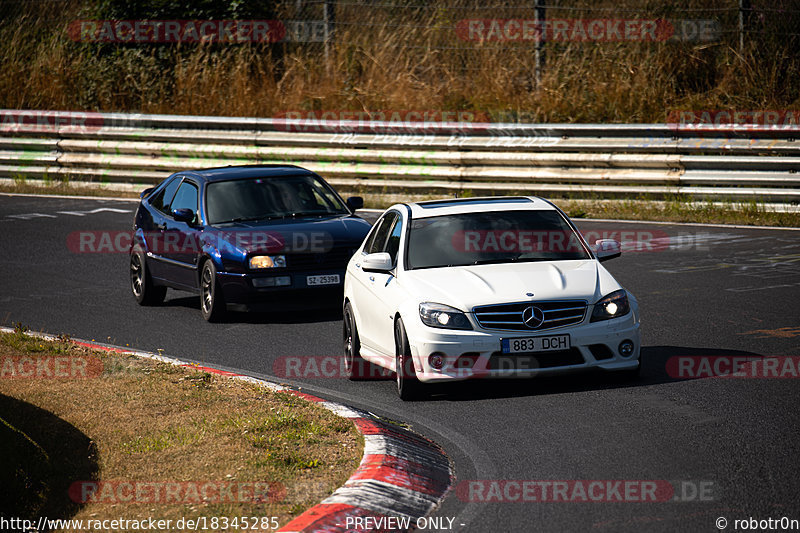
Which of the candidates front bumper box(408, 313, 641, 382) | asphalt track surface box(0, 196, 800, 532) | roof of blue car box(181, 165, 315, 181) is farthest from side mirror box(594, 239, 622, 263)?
roof of blue car box(181, 165, 315, 181)

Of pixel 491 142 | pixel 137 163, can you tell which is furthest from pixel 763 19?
pixel 137 163

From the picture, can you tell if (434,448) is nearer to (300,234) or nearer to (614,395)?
(614,395)

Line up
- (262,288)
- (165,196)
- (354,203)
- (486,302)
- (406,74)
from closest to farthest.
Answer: (486,302), (262,288), (354,203), (165,196), (406,74)

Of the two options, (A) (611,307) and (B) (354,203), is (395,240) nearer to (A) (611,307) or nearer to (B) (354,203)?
(A) (611,307)

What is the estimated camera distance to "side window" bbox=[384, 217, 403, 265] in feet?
33.2

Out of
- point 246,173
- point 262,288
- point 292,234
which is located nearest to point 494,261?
point 262,288

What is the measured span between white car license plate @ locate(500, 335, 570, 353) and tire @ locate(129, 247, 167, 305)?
7047 millimetres

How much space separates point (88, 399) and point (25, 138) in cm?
1905

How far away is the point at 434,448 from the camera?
24.5 feet

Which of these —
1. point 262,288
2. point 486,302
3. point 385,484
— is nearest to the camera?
point 385,484

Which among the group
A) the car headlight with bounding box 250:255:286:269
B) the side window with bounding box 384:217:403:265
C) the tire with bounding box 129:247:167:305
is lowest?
the tire with bounding box 129:247:167:305

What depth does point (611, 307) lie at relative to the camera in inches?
356

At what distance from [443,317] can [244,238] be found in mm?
4875

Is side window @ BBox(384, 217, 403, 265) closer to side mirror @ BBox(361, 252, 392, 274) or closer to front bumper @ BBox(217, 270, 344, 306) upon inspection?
side mirror @ BBox(361, 252, 392, 274)
